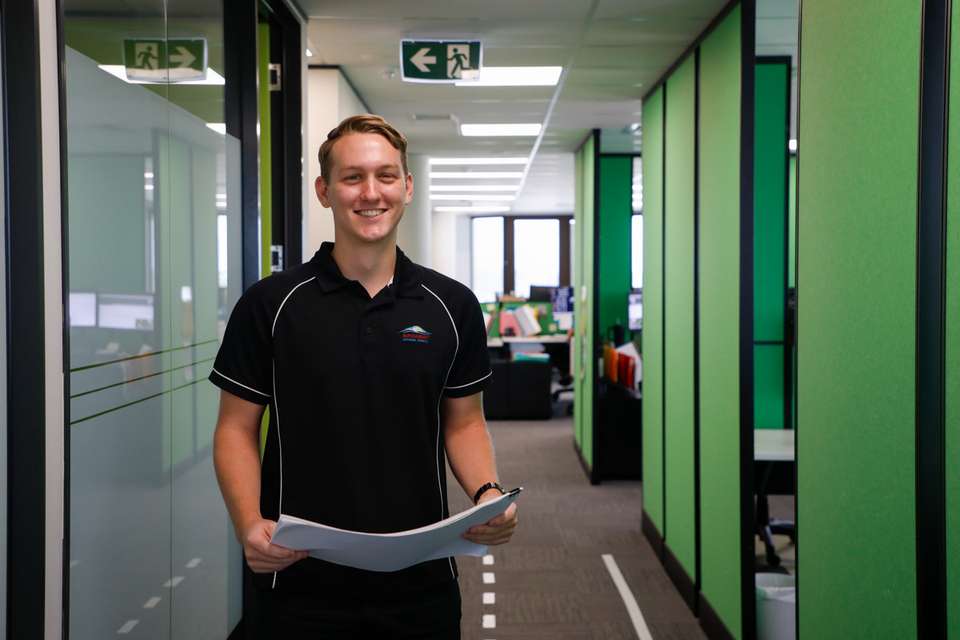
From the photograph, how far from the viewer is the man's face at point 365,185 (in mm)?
1450

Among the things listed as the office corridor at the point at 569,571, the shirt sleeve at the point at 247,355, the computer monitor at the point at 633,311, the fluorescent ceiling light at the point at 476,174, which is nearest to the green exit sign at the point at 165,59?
the shirt sleeve at the point at 247,355

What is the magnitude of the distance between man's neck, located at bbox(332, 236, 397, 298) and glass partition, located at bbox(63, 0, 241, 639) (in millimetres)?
536

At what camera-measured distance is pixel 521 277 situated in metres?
16.0

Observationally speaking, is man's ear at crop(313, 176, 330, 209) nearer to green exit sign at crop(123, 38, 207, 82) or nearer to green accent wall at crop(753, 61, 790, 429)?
green exit sign at crop(123, 38, 207, 82)

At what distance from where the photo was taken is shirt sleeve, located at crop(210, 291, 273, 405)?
1.44m

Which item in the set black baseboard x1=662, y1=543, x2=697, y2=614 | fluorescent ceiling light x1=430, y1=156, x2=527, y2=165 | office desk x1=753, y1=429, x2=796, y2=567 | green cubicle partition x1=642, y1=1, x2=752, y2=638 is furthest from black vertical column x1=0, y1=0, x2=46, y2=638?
fluorescent ceiling light x1=430, y1=156, x2=527, y2=165

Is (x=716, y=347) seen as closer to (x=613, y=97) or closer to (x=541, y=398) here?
(x=613, y=97)

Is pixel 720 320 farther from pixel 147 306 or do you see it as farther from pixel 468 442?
pixel 147 306

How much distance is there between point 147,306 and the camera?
7.04ft

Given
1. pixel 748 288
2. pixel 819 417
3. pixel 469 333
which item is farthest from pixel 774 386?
pixel 469 333

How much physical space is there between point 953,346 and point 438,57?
9.08 feet

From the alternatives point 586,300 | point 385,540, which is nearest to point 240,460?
point 385,540

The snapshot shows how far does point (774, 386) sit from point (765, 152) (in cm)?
132

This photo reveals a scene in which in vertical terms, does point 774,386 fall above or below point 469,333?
below
